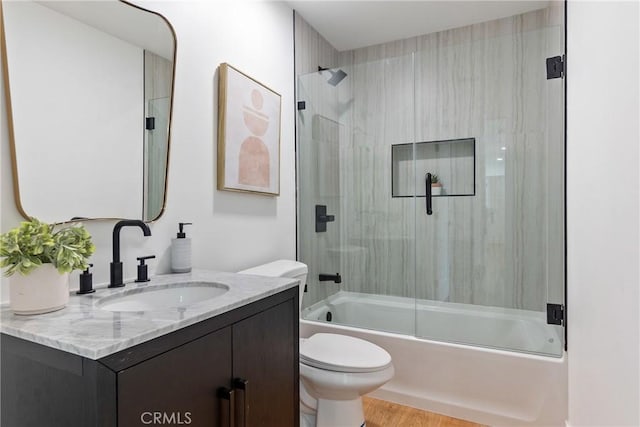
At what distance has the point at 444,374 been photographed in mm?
1963

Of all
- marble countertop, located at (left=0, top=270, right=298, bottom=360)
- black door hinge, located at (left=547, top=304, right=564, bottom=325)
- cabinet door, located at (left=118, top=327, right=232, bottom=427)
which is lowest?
black door hinge, located at (left=547, top=304, right=564, bottom=325)

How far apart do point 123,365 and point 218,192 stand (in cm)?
115

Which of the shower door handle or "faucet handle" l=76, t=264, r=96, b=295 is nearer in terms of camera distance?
"faucet handle" l=76, t=264, r=96, b=295

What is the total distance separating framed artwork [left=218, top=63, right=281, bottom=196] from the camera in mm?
1737

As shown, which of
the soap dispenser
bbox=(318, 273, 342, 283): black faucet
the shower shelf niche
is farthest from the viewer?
bbox=(318, 273, 342, 283): black faucet

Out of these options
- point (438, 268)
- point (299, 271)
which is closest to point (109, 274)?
point (299, 271)

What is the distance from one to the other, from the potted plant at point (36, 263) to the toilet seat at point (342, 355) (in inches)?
42.2

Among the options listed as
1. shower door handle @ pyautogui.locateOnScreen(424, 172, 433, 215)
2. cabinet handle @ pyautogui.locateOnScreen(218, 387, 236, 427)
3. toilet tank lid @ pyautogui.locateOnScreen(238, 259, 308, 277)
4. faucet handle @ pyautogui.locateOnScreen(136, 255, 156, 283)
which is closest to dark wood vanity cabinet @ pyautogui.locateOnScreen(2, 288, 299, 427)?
cabinet handle @ pyautogui.locateOnScreen(218, 387, 236, 427)

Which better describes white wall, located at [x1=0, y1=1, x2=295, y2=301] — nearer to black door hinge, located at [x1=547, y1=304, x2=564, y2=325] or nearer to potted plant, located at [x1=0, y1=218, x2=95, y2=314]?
potted plant, located at [x1=0, y1=218, x2=95, y2=314]

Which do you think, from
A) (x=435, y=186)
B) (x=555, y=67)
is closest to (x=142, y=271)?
(x=435, y=186)

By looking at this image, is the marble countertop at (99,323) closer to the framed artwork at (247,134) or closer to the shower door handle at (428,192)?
the framed artwork at (247,134)

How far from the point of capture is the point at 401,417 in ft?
6.28

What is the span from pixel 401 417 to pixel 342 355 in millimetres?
601

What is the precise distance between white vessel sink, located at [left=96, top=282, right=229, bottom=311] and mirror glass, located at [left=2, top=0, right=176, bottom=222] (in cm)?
29
